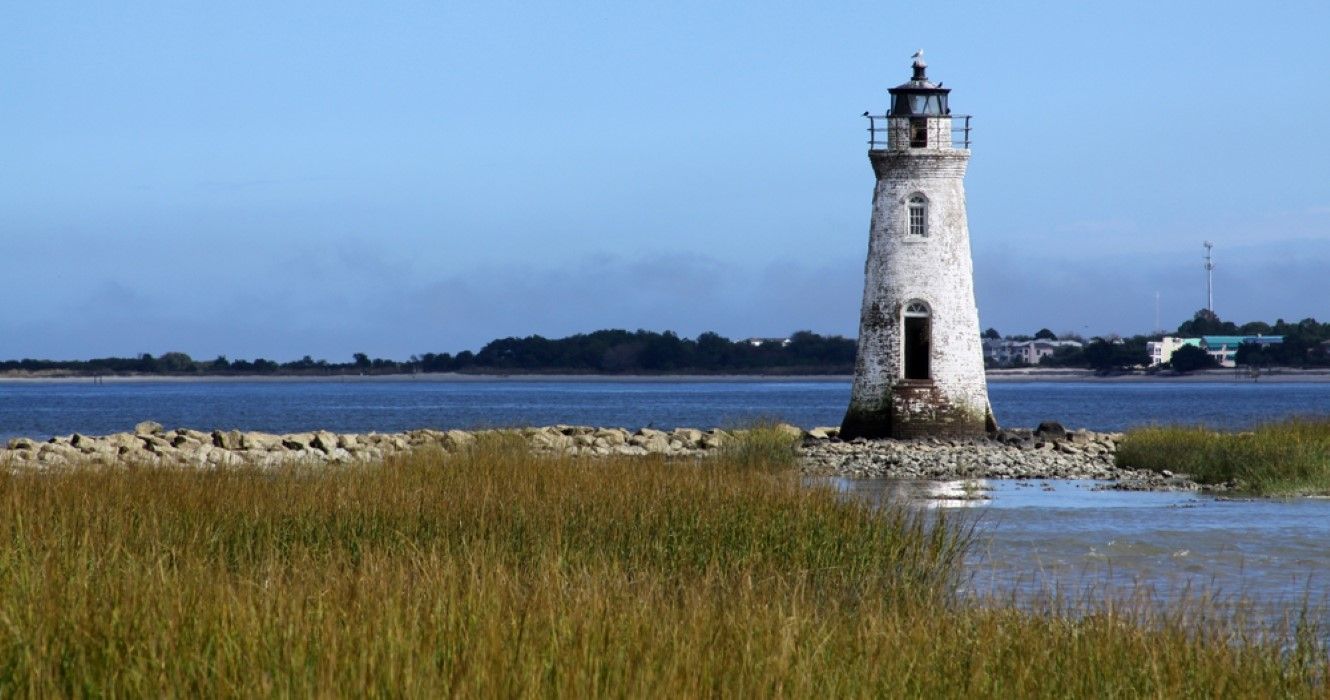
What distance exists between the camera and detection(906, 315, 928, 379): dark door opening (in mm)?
23719

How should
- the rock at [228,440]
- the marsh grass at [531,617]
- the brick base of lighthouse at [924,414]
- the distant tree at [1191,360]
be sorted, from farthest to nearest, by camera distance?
the distant tree at [1191,360], the rock at [228,440], the brick base of lighthouse at [924,414], the marsh grass at [531,617]

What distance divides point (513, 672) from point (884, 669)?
1.47 meters

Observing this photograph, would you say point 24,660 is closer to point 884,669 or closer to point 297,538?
point 884,669

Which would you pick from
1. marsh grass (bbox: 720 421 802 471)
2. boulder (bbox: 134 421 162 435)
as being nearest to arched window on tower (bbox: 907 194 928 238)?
marsh grass (bbox: 720 421 802 471)

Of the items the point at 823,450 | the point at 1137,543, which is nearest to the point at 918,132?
the point at 823,450

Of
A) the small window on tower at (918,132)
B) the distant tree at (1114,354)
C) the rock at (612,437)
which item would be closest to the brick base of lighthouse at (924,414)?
the small window on tower at (918,132)

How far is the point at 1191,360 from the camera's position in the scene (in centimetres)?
12131

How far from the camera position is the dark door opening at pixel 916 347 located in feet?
77.8

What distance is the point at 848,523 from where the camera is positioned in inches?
372

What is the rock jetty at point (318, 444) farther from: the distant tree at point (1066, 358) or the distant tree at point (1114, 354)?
the distant tree at point (1066, 358)

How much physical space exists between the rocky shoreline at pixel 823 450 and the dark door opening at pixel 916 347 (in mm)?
1415

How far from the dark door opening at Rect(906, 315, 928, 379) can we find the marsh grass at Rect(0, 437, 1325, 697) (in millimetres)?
14318

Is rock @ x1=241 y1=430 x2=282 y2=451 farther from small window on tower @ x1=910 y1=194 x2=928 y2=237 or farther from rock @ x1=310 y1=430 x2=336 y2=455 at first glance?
small window on tower @ x1=910 y1=194 x2=928 y2=237

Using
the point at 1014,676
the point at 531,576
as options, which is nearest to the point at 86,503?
the point at 531,576
